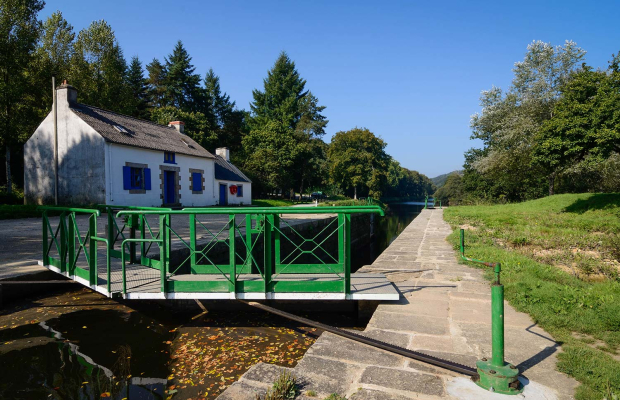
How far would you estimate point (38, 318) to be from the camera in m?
5.49

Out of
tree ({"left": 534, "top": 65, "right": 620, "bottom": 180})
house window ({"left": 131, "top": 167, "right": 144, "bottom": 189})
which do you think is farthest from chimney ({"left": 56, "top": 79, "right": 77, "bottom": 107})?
tree ({"left": 534, "top": 65, "right": 620, "bottom": 180})

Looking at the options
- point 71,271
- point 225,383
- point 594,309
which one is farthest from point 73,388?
point 594,309

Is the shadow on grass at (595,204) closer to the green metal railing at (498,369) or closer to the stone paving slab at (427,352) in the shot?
the stone paving slab at (427,352)

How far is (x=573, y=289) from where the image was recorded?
498 cm

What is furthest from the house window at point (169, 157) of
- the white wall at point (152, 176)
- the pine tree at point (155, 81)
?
the pine tree at point (155, 81)

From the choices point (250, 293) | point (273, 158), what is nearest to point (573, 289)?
point (250, 293)

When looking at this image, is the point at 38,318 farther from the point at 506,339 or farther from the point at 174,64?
the point at 174,64

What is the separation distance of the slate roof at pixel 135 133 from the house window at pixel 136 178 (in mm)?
1163

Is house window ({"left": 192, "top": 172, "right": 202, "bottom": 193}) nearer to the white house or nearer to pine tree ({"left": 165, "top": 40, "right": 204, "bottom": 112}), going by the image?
the white house

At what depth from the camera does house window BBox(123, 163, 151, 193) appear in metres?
18.5

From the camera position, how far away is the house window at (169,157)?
21.2m

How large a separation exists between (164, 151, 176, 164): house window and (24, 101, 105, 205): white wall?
409cm

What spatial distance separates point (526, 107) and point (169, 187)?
2409 cm

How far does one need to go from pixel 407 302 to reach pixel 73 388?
13.3 ft
